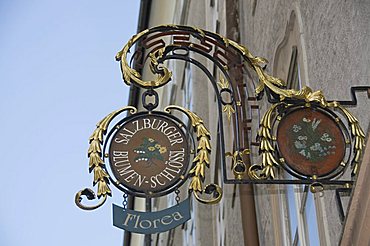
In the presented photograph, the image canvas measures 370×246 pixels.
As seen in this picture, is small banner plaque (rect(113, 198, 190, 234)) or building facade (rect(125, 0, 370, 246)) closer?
small banner plaque (rect(113, 198, 190, 234))

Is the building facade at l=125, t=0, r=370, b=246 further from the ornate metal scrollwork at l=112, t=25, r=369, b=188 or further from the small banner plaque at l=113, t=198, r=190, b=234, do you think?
the small banner plaque at l=113, t=198, r=190, b=234

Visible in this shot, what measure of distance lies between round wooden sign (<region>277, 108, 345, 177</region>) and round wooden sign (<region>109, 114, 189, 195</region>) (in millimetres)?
500

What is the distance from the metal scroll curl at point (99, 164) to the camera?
5539mm

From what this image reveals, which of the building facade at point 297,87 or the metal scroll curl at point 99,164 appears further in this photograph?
the building facade at point 297,87

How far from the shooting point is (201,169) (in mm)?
5613

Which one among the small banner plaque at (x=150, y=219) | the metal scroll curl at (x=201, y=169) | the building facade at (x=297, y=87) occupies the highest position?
the building facade at (x=297, y=87)

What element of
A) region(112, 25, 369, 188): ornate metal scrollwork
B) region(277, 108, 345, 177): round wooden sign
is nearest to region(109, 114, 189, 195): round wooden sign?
region(112, 25, 369, 188): ornate metal scrollwork

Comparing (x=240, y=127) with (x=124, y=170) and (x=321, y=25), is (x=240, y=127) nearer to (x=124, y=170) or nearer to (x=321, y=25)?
(x=124, y=170)

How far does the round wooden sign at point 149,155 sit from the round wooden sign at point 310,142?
50 cm

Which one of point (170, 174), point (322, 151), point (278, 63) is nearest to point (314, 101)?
point (322, 151)

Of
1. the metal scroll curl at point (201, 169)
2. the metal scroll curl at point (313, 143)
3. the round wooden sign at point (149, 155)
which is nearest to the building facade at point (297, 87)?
the metal scroll curl at point (313, 143)

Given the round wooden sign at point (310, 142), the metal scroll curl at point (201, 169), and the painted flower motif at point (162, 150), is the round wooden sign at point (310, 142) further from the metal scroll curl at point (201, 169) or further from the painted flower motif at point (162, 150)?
the painted flower motif at point (162, 150)

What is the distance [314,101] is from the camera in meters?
5.72

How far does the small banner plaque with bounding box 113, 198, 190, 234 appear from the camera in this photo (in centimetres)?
545
